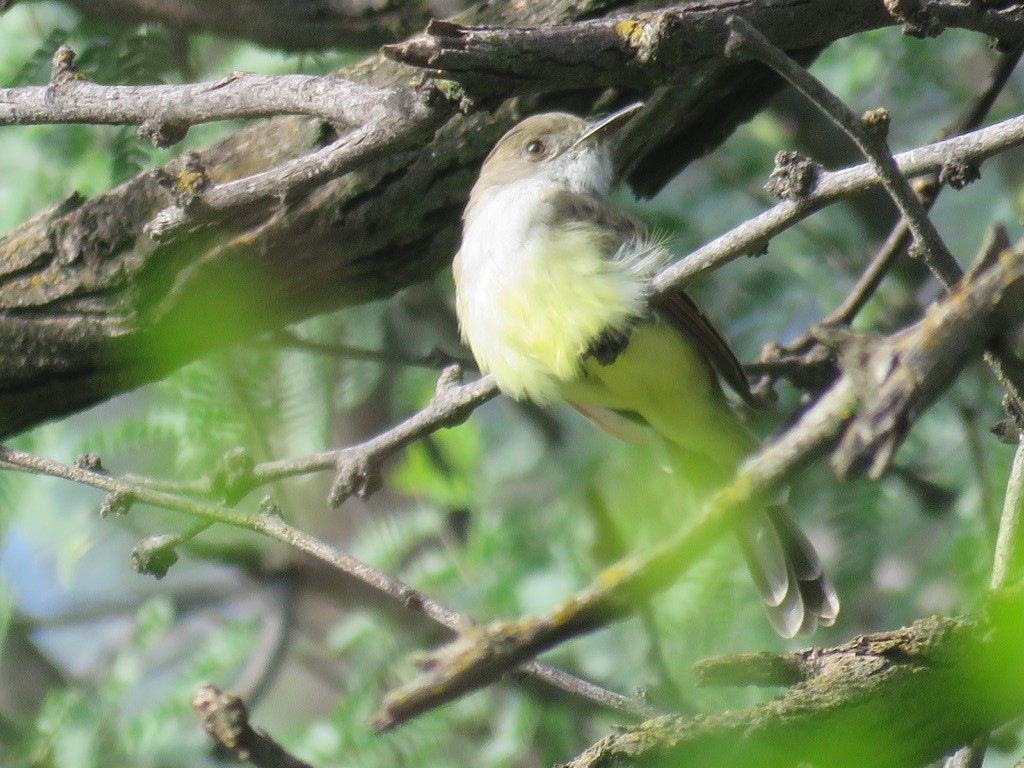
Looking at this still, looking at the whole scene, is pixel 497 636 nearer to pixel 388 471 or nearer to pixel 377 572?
pixel 377 572

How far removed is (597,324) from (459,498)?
2268mm

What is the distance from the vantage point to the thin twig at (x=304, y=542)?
10.0ft

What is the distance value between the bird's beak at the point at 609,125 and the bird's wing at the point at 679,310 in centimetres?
24

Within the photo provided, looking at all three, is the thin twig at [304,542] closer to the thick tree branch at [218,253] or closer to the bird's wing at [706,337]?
the thick tree branch at [218,253]

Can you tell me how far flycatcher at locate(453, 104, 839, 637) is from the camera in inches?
173

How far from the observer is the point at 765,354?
490 cm

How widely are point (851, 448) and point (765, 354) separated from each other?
3419mm

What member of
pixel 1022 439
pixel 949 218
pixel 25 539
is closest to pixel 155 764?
pixel 25 539

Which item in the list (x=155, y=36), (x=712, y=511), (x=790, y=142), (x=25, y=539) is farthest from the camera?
(x=25, y=539)

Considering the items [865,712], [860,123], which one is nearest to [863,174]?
[860,123]

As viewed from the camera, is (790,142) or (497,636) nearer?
(497,636)

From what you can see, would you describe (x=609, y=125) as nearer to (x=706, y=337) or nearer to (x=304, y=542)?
(x=706, y=337)

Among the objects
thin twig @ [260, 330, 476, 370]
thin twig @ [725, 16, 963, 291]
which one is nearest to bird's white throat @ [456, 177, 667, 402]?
thin twig @ [260, 330, 476, 370]

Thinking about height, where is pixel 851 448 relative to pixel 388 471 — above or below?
above
